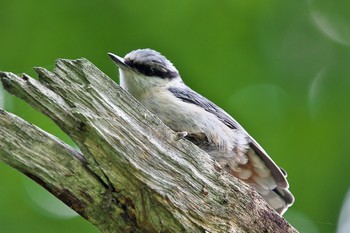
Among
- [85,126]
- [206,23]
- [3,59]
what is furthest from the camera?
[206,23]

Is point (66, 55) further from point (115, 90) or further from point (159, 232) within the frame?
point (159, 232)

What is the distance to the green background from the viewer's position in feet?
17.5

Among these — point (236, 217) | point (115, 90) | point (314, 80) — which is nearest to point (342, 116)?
point (314, 80)

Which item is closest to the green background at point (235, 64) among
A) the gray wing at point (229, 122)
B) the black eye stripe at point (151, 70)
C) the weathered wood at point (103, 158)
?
the black eye stripe at point (151, 70)

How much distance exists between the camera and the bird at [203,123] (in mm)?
4496

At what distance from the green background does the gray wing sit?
2.30 feet

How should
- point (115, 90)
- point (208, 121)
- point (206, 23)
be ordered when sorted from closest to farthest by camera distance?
point (115, 90)
point (208, 121)
point (206, 23)

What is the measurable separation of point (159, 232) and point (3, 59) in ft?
7.79

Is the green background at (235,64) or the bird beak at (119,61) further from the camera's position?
the green background at (235,64)

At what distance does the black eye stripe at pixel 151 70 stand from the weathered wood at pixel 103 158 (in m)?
1.17

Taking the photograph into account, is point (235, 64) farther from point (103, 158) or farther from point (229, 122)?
point (103, 158)

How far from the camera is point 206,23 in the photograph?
225 inches

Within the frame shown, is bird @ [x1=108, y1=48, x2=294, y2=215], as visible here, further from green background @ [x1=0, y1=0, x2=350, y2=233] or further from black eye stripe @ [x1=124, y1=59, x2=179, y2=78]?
green background @ [x1=0, y1=0, x2=350, y2=233]

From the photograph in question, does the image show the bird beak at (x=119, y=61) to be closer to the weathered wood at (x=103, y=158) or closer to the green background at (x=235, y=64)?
the green background at (x=235, y=64)
